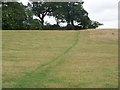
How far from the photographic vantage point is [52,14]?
68.0 meters

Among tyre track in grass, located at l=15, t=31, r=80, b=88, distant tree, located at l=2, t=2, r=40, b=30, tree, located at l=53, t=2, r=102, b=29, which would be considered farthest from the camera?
tree, located at l=53, t=2, r=102, b=29

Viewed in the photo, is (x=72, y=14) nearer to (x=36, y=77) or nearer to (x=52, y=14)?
(x=52, y=14)

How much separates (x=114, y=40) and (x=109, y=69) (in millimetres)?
18646

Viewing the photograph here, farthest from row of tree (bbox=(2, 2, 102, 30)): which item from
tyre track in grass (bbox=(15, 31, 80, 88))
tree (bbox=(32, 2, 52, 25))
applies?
tyre track in grass (bbox=(15, 31, 80, 88))

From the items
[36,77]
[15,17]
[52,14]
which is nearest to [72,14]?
[52,14]

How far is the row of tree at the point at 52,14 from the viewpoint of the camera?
54219 millimetres

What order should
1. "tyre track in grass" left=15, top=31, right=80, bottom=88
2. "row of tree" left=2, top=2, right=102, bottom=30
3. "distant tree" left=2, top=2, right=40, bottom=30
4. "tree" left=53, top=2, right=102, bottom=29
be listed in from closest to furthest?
Answer: 1. "tyre track in grass" left=15, top=31, right=80, bottom=88
2. "distant tree" left=2, top=2, right=40, bottom=30
3. "row of tree" left=2, top=2, right=102, bottom=30
4. "tree" left=53, top=2, right=102, bottom=29

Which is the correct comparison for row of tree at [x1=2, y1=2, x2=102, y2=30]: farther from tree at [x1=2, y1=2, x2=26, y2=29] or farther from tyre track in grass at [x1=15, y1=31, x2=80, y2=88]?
tyre track in grass at [x1=15, y1=31, x2=80, y2=88]

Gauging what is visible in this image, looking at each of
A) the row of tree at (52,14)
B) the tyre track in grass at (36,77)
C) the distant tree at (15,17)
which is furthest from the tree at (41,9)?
the tyre track in grass at (36,77)

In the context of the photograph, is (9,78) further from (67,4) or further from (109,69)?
(67,4)

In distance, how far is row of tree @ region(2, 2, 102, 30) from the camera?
5422 centimetres

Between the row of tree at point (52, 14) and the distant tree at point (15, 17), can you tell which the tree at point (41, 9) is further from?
the distant tree at point (15, 17)

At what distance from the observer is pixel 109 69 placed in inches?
613

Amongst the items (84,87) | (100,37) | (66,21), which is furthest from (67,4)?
(84,87)
